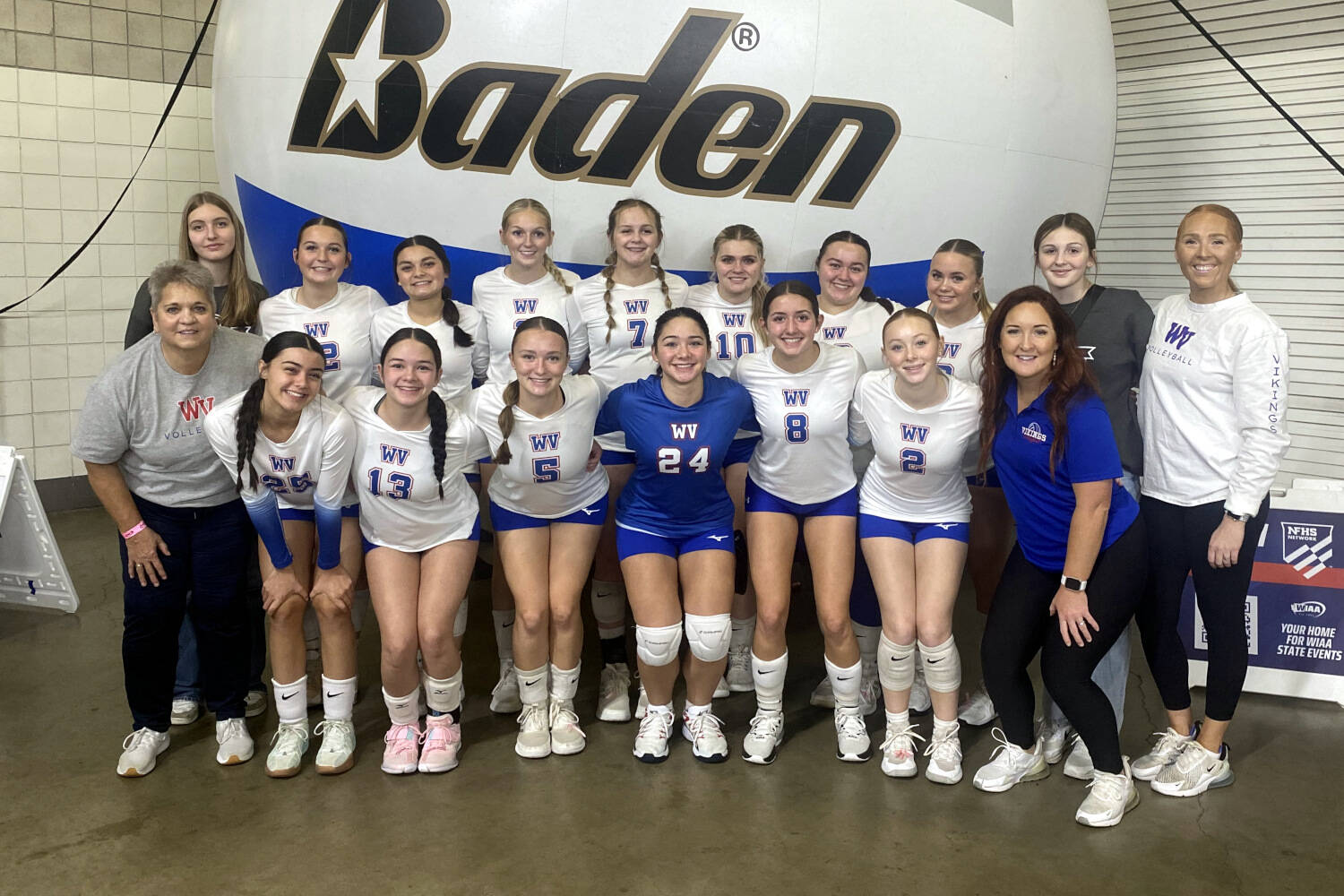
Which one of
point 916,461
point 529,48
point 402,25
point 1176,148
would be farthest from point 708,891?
point 1176,148

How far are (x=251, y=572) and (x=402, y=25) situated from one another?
1.73 m

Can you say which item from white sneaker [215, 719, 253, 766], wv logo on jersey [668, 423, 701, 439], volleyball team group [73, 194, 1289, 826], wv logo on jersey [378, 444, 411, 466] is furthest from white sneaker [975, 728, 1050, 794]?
white sneaker [215, 719, 253, 766]

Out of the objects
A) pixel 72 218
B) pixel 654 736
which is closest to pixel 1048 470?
pixel 654 736

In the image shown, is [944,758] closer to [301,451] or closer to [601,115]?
[301,451]

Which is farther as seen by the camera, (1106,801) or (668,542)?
(668,542)

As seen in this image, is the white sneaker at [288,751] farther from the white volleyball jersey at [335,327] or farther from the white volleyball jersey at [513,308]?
the white volleyball jersey at [513,308]

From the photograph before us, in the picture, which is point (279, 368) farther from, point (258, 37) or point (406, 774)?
point (258, 37)

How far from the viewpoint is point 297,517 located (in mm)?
2986

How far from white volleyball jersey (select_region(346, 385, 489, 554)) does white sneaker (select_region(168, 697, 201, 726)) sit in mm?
891

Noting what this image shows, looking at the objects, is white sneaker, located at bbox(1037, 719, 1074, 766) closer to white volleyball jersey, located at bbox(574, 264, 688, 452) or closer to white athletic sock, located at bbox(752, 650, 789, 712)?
white athletic sock, located at bbox(752, 650, 789, 712)

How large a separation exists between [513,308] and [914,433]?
133cm

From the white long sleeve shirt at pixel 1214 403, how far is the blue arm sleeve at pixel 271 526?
7.29 feet

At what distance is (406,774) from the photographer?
2.97 meters

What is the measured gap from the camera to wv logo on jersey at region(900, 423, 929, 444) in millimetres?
2906
